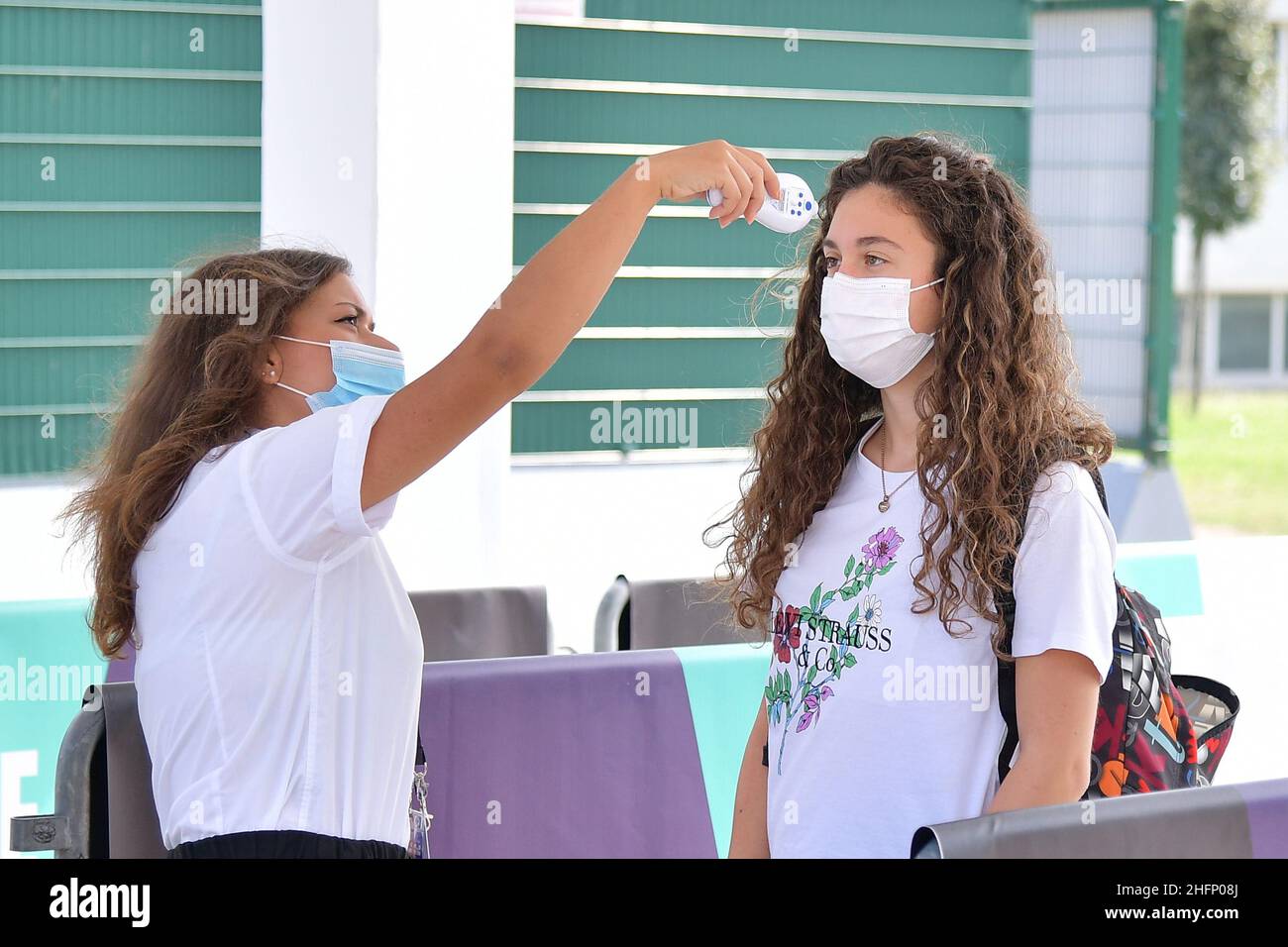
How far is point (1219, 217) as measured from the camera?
52.4ft

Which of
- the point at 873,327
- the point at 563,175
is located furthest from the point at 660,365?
the point at 873,327

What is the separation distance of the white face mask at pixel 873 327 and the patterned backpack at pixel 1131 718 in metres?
0.35

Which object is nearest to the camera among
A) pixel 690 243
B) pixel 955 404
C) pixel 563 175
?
pixel 955 404

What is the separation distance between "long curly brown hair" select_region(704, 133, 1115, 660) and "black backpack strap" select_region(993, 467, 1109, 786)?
0.01m

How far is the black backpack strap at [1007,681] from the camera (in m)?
1.82

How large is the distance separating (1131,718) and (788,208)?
0.92 meters

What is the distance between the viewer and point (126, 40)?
436 centimetres

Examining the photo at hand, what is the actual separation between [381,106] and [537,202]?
1075 mm

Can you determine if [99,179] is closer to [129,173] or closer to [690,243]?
[129,173]

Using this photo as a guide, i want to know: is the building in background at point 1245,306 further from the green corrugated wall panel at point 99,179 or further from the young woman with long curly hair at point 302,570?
the young woman with long curly hair at point 302,570

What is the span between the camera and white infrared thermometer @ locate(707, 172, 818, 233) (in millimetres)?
2053

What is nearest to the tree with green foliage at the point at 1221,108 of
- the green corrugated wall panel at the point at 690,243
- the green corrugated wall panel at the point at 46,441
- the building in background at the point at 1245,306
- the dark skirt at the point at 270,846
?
the building in background at the point at 1245,306

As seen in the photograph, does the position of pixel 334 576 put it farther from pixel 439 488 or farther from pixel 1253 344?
pixel 1253 344
